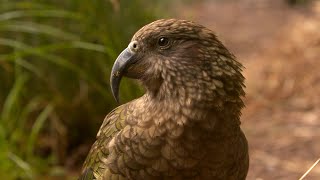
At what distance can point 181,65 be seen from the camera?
2.78m

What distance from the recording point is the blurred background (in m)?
4.41

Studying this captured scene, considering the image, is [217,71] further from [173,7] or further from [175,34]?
[173,7]

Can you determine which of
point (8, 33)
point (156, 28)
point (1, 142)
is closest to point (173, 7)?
point (8, 33)

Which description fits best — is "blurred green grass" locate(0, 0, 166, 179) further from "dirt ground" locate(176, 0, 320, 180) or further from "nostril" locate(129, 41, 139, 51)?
"nostril" locate(129, 41, 139, 51)

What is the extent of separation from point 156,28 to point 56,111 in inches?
92.7

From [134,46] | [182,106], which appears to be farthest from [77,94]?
[182,106]

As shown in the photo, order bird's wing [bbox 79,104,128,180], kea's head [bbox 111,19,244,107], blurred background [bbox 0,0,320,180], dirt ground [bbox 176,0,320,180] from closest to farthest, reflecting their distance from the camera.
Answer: kea's head [bbox 111,19,244,107], bird's wing [bbox 79,104,128,180], blurred background [bbox 0,0,320,180], dirt ground [bbox 176,0,320,180]

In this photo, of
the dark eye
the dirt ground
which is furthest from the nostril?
the dirt ground

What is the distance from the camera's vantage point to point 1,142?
417 cm

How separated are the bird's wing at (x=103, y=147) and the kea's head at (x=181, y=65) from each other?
27 centimetres

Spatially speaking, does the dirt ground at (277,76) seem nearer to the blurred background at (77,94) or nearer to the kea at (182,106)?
the blurred background at (77,94)

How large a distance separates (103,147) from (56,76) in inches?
78.1

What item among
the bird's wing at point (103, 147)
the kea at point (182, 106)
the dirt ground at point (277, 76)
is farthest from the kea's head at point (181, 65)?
the dirt ground at point (277, 76)

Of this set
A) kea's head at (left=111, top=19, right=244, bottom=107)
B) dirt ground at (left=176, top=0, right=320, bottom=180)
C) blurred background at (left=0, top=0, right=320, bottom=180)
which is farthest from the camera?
dirt ground at (left=176, top=0, right=320, bottom=180)
